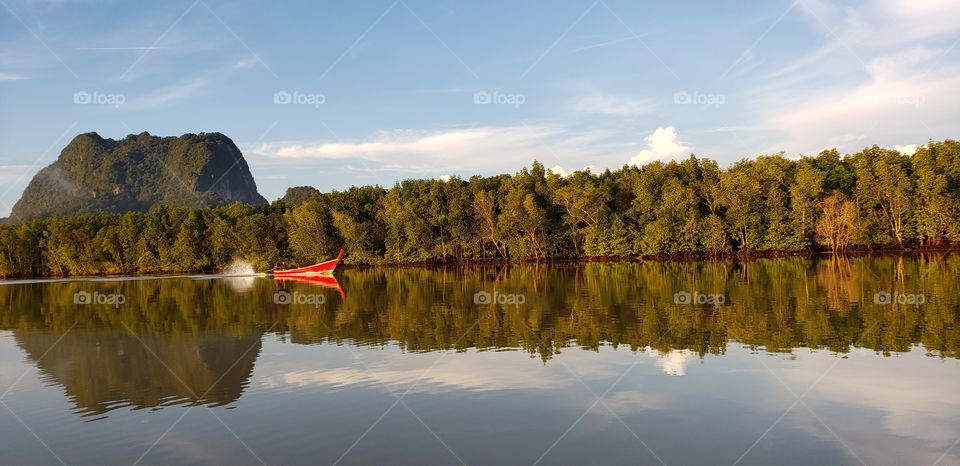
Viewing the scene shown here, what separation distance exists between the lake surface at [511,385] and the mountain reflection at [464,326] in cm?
13

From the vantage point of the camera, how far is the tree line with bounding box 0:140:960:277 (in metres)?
65.6

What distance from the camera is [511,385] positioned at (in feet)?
43.1

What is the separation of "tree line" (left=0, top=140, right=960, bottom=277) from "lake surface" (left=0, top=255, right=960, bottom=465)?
143 ft

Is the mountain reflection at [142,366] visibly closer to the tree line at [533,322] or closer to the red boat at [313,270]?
the tree line at [533,322]

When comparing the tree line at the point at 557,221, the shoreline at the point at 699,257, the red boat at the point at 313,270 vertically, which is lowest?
the shoreline at the point at 699,257

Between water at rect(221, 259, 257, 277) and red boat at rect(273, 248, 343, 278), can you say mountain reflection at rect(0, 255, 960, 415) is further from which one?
water at rect(221, 259, 257, 277)

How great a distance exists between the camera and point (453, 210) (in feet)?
265

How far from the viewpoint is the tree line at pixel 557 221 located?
6562 cm

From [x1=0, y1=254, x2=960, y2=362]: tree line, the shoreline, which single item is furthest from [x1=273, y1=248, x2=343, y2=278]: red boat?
[x1=0, y1=254, x2=960, y2=362]: tree line

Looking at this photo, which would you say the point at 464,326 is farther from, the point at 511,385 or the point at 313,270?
the point at 313,270

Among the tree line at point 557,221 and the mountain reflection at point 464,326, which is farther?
the tree line at point 557,221

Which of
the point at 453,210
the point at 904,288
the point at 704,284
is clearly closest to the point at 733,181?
the point at 453,210

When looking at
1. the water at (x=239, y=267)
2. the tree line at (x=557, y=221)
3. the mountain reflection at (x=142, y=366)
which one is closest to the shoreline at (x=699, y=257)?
the tree line at (x=557, y=221)

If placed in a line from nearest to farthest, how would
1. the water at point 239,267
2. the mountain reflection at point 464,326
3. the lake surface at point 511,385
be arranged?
the lake surface at point 511,385, the mountain reflection at point 464,326, the water at point 239,267
